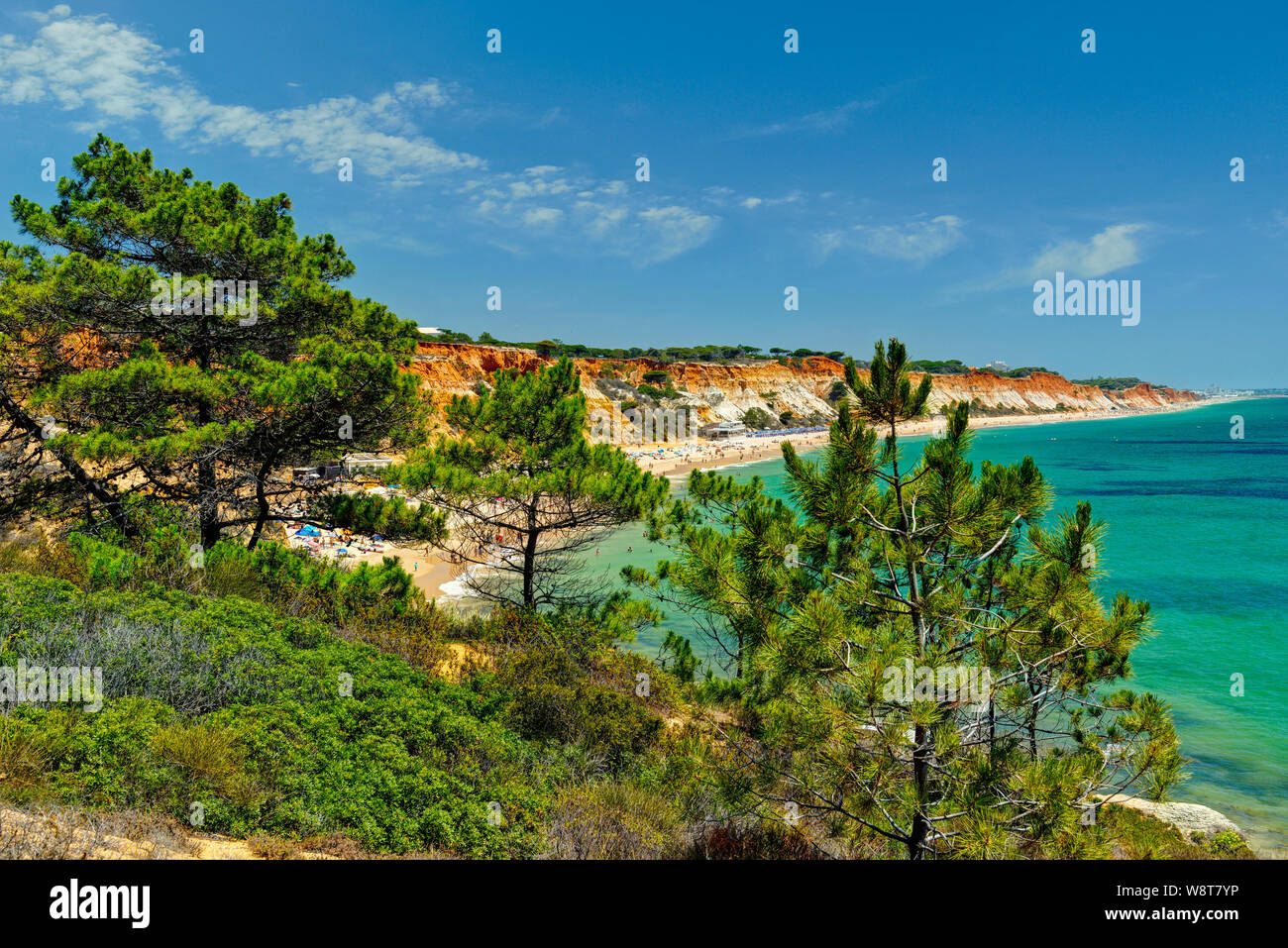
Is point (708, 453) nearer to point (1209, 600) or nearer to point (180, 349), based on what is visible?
point (1209, 600)

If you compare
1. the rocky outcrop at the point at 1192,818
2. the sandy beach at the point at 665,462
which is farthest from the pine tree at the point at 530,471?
the sandy beach at the point at 665,462

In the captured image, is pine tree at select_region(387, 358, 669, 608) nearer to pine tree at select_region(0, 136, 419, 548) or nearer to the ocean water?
pine tree at select_region(0, 136, 419, 548)

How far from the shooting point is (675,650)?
10.2m

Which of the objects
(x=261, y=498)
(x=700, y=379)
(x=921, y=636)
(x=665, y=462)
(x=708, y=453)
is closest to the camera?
(x=921, y=636)

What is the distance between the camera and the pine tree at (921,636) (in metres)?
3.73

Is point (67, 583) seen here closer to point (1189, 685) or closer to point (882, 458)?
point (882, 458)

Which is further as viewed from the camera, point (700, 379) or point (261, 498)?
point (700, 379)

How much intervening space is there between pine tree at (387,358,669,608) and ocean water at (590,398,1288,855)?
3.01 metres

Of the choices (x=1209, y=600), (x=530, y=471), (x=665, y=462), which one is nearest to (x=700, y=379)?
(x=665, y=462)

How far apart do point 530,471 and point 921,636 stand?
7.00 metres

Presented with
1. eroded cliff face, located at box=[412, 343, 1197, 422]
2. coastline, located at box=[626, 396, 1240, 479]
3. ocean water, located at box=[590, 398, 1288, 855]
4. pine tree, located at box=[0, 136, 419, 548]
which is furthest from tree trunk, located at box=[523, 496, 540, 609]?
coastline, located at box=[626, 396, 1240, 479]

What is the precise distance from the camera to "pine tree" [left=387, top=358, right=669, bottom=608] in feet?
30.0

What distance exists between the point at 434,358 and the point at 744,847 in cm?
5048

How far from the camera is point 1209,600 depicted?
21.9 meters
